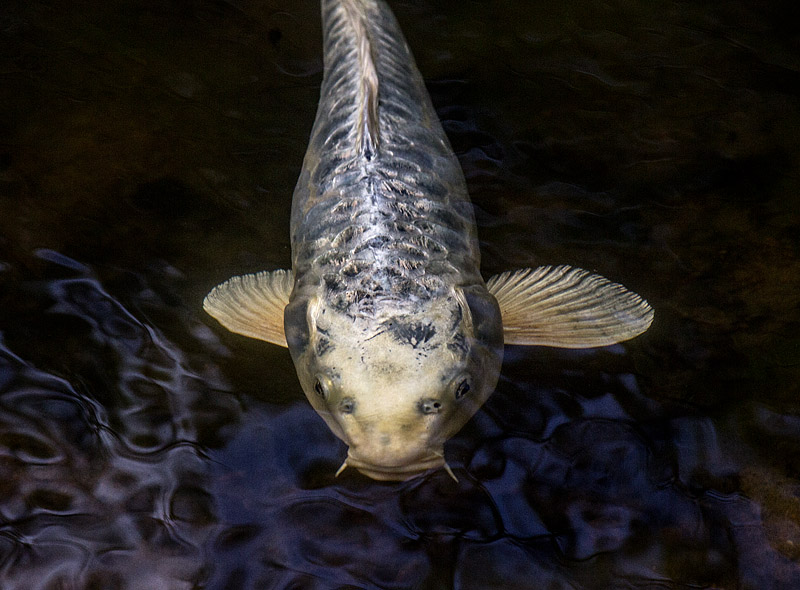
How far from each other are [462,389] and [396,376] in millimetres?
341

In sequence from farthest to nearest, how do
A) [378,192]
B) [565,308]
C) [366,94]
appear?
[366,94], [565,308], [378,192]

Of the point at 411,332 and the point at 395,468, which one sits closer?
the point at 395,468

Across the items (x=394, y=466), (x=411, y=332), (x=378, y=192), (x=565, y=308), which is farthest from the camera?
(x=565, y=308)

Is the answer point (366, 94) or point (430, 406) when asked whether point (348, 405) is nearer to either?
point (430, 406)

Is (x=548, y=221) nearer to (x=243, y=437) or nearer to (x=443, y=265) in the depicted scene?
(x=443, y=265)

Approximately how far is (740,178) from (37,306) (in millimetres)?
4153

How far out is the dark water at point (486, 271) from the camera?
3029 mm

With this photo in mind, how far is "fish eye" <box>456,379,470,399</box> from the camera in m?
3.00

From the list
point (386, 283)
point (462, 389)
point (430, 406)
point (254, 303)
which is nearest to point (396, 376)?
point (430, 406)

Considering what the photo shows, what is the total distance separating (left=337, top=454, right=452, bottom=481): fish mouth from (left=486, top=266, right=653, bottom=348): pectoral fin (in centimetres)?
84

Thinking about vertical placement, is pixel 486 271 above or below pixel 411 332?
Result: below

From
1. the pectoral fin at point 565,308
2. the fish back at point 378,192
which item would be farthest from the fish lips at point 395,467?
the pectoral fin at point 565,308

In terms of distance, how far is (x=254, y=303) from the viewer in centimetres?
372

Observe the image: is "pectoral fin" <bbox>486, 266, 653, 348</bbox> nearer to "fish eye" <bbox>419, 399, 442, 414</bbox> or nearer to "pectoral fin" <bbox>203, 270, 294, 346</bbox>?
"fish eye" <bbox>419, 399, 442, 414</bbox>
